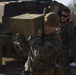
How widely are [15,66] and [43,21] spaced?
21.5 ft

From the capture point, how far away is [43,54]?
413 cm

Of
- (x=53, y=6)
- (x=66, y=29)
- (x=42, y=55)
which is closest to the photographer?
(x=42, y=55)

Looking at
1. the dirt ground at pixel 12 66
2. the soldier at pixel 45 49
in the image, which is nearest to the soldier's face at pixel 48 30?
the soldier at pixel 45 49

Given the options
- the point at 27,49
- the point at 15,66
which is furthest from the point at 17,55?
the point at 27,49

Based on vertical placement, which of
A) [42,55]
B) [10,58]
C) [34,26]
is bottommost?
[10,58]

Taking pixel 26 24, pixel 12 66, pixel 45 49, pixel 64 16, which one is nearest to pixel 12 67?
pixel 12 66

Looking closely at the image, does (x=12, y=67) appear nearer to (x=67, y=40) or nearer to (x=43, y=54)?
(x=67, y=40)

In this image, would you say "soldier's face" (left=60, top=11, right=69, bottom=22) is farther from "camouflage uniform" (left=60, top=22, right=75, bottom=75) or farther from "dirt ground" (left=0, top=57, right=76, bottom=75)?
"dirt ground" (left=0, top=57, right=76, bottom=75)

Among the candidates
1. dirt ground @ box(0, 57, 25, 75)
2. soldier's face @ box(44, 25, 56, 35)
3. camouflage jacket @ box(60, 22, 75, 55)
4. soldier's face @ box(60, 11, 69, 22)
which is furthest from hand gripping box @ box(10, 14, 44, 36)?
dirt ground @ box(0, 57, 25, 75)

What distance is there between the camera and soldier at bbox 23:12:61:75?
416cm

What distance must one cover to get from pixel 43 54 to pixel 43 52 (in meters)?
0.02

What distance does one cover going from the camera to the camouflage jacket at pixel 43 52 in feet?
13.6

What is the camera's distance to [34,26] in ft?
13.9

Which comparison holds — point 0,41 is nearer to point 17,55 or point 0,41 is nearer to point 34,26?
point 17,55
